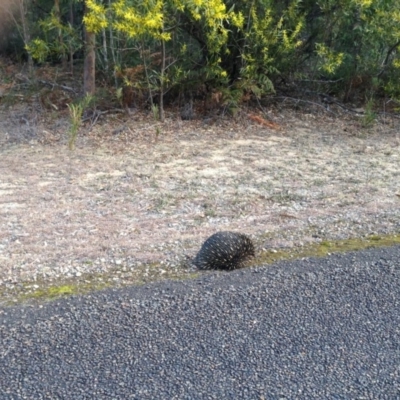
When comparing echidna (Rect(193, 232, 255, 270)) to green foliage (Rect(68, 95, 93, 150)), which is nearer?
echidna (Rect(193, 232, 255, 270))

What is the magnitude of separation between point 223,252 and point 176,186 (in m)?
2.45

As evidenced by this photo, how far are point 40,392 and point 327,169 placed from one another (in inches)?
223

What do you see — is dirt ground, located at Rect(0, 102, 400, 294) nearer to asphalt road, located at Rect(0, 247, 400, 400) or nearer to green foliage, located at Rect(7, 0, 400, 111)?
green foliage, located at Rect(7, 0, 400, 111)

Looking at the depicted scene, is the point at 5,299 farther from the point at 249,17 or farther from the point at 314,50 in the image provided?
the point at 314,50

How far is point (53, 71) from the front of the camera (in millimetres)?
12578

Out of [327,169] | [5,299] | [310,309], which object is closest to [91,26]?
[327,169]

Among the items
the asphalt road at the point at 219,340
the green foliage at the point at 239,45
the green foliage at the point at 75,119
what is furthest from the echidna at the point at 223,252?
the green foliage at the point at 239,45

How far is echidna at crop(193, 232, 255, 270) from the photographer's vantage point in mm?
5129

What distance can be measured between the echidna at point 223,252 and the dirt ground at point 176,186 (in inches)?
10.6

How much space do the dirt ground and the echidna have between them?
27 centimetres

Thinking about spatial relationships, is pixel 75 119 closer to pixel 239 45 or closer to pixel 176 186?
pixel 176 186

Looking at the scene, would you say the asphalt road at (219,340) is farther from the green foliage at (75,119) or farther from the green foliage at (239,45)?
the green foliage at (239,45)

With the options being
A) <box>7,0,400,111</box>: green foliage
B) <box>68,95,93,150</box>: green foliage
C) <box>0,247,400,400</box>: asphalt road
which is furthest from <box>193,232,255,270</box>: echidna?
<box>7,0,400,111</box>: green foliage

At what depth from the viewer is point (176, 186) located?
7.45 metres
